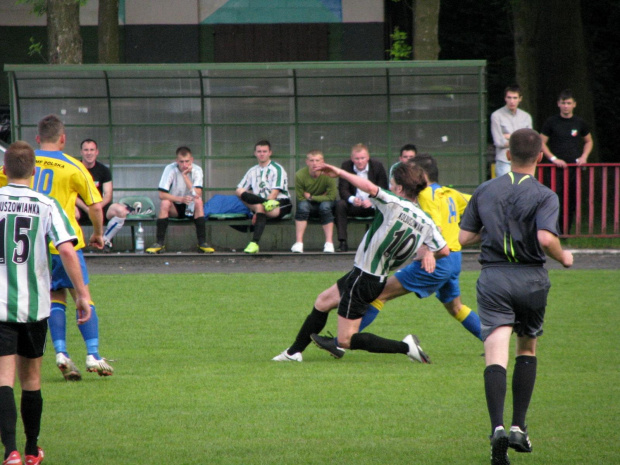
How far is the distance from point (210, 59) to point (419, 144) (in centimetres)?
976

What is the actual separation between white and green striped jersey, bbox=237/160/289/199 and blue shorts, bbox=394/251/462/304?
6745 mm

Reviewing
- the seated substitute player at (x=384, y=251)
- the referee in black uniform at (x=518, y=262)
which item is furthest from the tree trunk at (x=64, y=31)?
the referee in black uniform at (x=518, y=262)

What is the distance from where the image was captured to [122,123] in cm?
1498

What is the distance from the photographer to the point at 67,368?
21.5ft

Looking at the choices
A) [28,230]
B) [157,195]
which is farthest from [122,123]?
[28,230]

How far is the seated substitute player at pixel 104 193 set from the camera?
43.4ft

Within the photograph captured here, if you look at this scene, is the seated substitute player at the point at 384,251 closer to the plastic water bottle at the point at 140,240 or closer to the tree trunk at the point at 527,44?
the plastic water bottle at the point at 140,240

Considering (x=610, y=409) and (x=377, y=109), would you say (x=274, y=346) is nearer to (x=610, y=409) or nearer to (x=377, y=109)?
(x=610, y=409)

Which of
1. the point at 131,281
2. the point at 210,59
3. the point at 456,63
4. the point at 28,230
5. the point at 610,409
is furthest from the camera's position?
the point at 210,59

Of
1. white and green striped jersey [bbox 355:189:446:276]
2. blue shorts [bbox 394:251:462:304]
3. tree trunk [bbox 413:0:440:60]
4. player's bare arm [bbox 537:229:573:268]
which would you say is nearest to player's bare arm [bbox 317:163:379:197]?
white and green striped jersey [bbox 355:189:446:276]

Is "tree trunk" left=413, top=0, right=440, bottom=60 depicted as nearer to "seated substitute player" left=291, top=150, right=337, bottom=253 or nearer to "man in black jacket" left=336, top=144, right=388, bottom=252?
"man in black jacket" left=336, top=144, right=388, bottom=252

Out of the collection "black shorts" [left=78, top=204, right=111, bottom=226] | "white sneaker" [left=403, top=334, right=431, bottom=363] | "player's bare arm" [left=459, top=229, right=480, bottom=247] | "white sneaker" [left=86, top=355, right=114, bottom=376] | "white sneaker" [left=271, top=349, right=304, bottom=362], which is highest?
"player's bare arm" [left=459, top=229, right=480, bottom=247]

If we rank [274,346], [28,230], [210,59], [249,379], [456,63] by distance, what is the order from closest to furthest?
[28,230]
[249,379]
[274,346]
[456,63]
[210,59]

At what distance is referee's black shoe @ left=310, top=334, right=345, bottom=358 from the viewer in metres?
7.36
